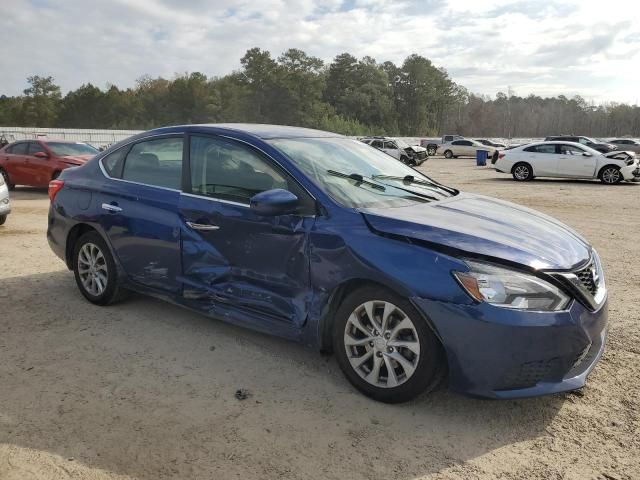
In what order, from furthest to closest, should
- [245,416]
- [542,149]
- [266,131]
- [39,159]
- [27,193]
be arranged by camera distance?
[542,149]
[27,193]
[39,159]
[266,131]
[245,416]

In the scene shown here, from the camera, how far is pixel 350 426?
301 cm

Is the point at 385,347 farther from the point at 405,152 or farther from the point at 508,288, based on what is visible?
the point at 405,152

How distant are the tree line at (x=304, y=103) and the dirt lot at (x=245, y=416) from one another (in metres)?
78.7

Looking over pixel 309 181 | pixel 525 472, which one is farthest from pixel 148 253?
pixel 525 472

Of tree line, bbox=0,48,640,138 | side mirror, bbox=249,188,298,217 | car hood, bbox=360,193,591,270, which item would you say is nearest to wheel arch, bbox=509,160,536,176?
car hood, bbox=360,193,591,270

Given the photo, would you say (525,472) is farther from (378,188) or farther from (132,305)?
(132,305)

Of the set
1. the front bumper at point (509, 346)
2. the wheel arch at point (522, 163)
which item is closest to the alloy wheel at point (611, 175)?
the wheel arch at point (522, 163)

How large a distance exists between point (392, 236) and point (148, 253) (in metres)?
2.19

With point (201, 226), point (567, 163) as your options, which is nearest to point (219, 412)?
point (201, 226)

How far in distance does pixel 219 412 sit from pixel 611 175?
1862 centimetres

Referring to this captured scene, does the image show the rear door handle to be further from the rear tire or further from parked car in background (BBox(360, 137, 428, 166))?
parked car in background (BBox(360, 137, 428, 166))

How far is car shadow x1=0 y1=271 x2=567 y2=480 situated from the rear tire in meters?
17.7

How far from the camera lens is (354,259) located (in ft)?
10.4

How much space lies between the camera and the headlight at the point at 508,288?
283 centimetres
